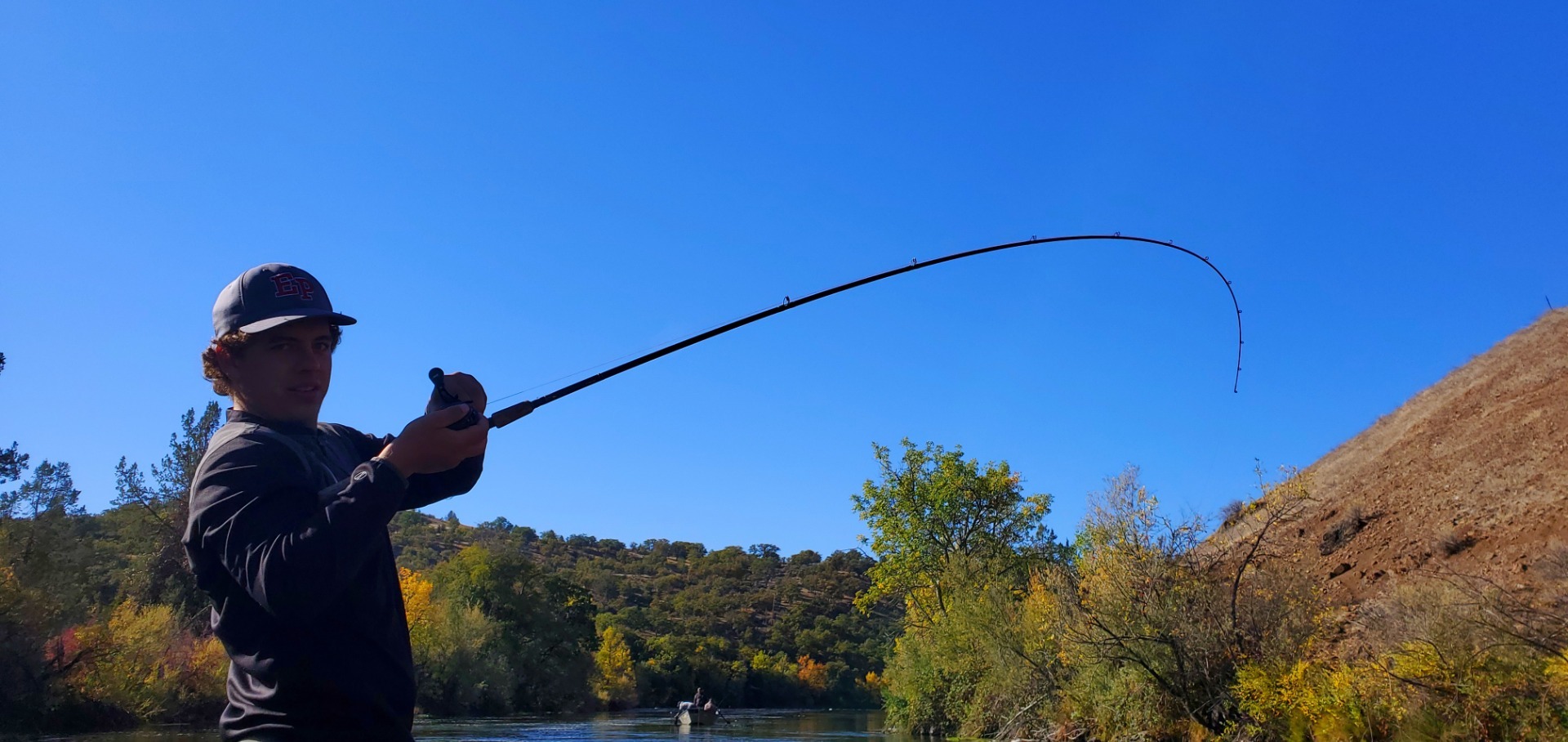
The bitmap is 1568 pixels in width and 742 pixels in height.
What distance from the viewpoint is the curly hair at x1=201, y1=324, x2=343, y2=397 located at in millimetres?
2320

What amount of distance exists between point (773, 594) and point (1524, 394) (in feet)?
333

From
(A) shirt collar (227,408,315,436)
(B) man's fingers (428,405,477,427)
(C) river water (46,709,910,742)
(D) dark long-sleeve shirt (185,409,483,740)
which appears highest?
(A) shirt collar (227,408,315,436)

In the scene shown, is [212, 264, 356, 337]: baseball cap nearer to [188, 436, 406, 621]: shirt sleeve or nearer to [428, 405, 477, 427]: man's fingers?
[188, 436, 406, 621]: shirt sleeve

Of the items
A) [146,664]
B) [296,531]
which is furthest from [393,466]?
[146,664]

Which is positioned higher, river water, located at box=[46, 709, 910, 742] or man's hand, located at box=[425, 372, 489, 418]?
man's hand, located at box=[425, 372, 489, 418]

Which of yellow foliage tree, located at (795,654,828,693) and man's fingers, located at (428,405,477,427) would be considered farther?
→ yellow foliage tree, located at (795,654,828,693)

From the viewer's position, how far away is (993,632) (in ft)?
84.5

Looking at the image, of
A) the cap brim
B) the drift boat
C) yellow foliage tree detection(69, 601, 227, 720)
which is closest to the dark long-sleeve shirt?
the cap brim

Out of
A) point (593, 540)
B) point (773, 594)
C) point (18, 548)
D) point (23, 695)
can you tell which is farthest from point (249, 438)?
point (593, 540)

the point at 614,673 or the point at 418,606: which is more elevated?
the point at 418,606

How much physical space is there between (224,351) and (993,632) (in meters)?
25.3

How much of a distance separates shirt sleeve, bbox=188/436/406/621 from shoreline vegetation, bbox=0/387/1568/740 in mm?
13031

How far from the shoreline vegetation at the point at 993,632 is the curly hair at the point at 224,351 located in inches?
517

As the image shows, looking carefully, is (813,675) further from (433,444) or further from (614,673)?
(433,444)
